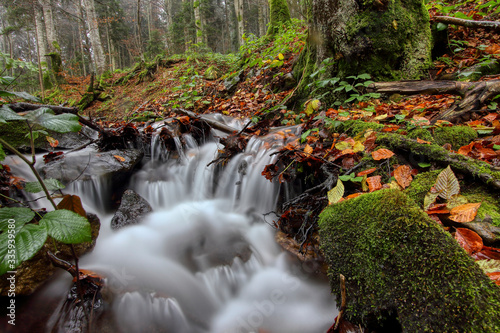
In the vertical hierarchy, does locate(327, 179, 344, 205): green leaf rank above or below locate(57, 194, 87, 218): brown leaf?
below

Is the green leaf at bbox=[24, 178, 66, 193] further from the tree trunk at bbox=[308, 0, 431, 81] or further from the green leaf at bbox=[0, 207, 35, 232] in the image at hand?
the tree trunk at bbox=[308, 0, 431, 81]

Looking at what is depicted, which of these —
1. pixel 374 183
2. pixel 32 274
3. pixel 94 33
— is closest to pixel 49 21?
pixel 94 33

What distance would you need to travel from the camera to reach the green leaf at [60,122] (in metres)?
1.33

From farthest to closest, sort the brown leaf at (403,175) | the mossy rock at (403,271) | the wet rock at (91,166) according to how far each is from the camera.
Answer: the wet rock at (91,166) → the brown leaf at (403,175) → the mossy rock at (403,271)

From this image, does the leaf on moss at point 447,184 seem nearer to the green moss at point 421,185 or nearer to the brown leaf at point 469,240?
the green moss at point 421,185

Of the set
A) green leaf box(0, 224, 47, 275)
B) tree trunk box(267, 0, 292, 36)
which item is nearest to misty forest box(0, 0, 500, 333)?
green leaf box(0, 224, 47, 275)

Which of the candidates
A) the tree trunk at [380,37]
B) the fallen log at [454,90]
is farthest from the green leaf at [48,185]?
the tree trunk at [380,37]

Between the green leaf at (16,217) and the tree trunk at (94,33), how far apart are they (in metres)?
14.4

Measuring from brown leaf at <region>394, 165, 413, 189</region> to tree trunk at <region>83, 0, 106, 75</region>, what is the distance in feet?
49.7

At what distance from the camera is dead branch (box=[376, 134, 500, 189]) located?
1.45 m

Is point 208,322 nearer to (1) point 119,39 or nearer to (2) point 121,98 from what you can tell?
(2) point 121,98

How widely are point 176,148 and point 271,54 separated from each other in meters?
4.59

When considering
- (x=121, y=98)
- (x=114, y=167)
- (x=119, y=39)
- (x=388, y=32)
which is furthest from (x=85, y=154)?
(x=119, y=39)

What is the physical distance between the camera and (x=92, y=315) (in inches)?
75.1
